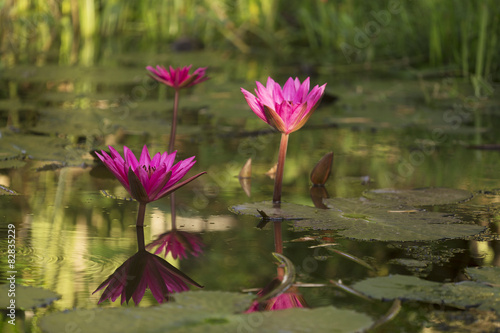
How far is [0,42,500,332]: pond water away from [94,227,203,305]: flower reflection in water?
0.8 inches

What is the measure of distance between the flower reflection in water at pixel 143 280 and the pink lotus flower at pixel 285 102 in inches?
18.7

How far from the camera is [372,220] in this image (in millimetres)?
1627

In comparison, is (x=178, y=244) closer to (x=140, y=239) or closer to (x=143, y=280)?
(x=140, y=239)

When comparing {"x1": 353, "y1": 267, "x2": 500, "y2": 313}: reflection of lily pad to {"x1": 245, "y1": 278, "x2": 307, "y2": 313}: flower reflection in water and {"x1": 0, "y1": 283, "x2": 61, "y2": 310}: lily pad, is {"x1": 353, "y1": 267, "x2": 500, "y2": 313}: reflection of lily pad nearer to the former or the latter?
{"x1": 245, "y1": 278, "x2": 307, "y2": 313}: flower reflection in water

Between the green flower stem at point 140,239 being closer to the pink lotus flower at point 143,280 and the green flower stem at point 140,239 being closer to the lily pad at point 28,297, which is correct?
the pink lotus flower at point 143,280

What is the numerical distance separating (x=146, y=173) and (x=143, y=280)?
0.29 metres

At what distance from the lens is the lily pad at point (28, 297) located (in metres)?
1.13

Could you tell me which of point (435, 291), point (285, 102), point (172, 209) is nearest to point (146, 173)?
point (172, 209)

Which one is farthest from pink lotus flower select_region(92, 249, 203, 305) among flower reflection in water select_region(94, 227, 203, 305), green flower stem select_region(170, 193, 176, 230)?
green flower stem select_region(170, 193, 176, 230)

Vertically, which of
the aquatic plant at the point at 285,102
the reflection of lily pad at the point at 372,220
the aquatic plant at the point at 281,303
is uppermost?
the aquatic plant at the point at 285,102

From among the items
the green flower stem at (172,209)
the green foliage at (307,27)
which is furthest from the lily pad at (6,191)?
the green foliage at (307,27)

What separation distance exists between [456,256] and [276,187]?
1.65ft

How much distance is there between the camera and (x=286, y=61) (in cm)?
602

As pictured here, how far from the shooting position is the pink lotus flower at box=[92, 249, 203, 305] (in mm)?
1188
